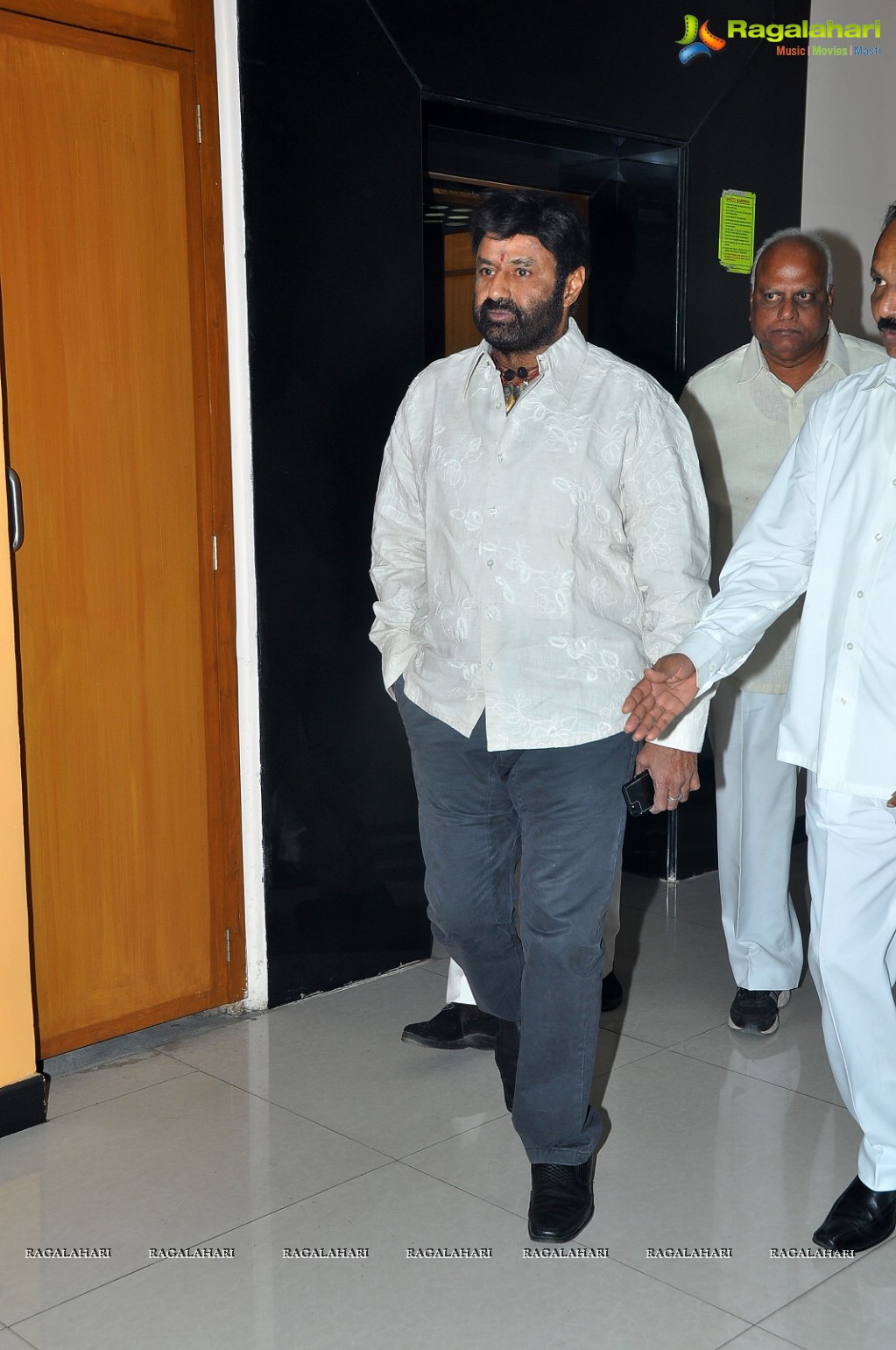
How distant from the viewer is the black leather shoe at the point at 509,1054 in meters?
2.34

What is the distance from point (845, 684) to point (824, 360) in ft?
4.16

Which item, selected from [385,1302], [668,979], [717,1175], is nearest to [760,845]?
[668,979]

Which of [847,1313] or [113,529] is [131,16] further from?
[847,1313]

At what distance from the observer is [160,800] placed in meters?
2.88

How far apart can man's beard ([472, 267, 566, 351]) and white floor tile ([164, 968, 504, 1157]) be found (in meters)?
1.47

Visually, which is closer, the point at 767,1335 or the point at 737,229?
the point at 767,1335

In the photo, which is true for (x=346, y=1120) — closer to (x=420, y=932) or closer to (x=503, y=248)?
(x=420, y=932)

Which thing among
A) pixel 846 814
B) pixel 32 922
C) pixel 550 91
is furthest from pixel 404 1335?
pixel 550 91

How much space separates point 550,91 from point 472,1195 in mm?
2730

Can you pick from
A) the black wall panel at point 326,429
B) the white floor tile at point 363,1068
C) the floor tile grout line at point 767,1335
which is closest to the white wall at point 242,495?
the black wall panel at point 326,429

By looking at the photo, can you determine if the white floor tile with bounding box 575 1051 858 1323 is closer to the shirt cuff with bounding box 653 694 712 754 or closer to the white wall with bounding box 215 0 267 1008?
the shirt cuff with bounding box 653 694 712 754

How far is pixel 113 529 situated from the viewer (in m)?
2.73

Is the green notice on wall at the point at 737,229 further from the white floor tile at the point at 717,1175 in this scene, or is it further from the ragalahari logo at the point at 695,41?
the white floor tile at the point at 717,1175

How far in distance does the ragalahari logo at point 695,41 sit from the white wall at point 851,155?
55 centimetres
